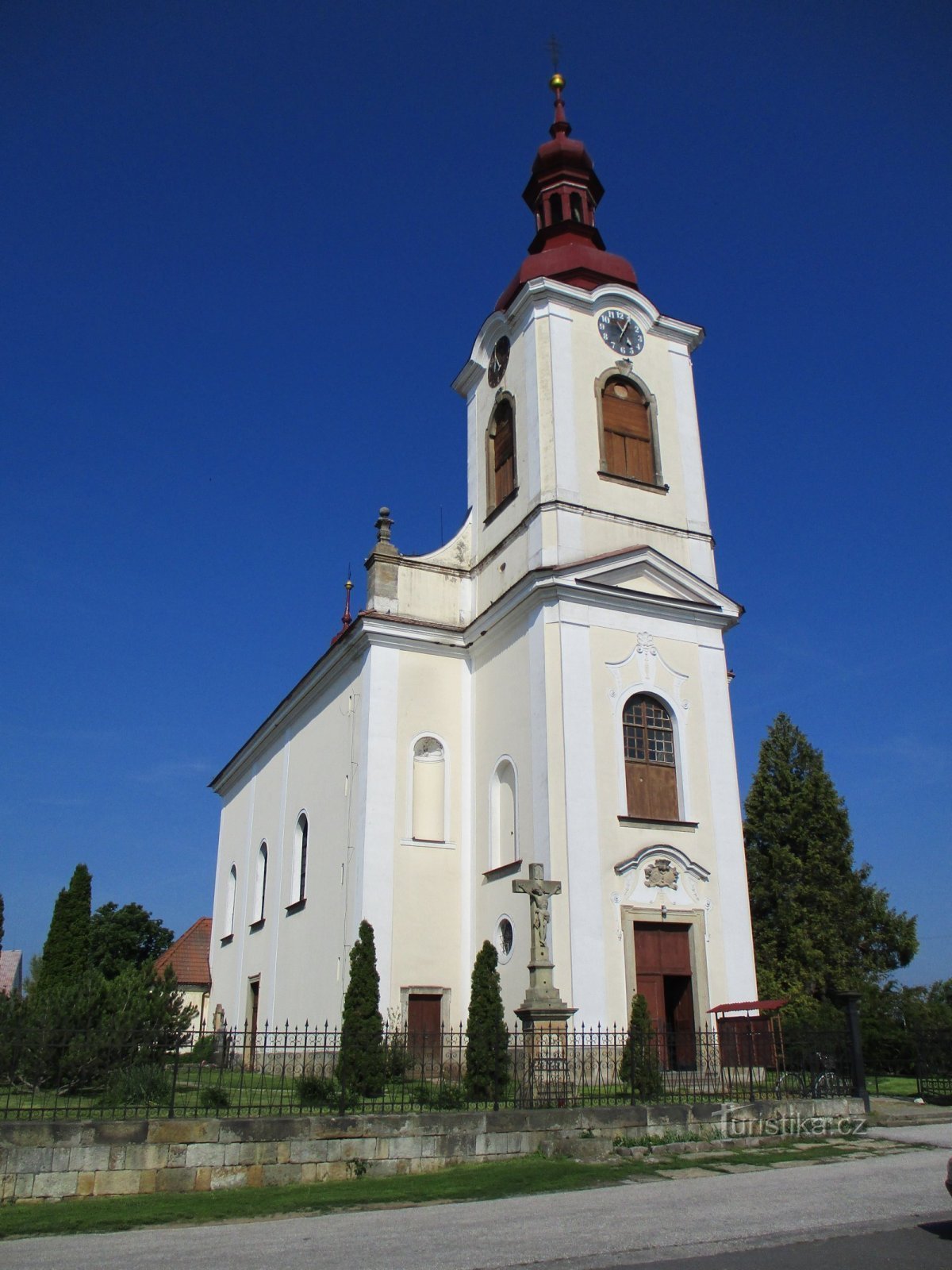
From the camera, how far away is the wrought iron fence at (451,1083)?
1210 centimetres

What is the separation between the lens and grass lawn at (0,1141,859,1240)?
899 cm

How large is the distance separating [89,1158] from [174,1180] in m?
0.90

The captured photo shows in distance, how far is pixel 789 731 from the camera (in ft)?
113

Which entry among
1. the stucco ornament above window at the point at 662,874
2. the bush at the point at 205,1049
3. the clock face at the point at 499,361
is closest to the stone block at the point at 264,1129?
the stucco ornament above window at the point at 662,874

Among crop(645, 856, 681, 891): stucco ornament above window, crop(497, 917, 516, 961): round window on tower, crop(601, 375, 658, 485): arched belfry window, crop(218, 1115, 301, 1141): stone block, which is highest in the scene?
crop(601, 375, 658, 485): arched belfry window

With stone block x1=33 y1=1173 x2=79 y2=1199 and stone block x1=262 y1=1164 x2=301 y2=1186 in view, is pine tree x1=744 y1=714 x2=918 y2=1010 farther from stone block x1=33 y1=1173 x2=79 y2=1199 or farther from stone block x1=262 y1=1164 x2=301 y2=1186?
stone block x1=33 y1=1173 x2=79 y2=1199

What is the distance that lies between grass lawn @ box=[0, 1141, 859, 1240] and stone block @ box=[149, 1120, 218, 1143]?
0.53 m

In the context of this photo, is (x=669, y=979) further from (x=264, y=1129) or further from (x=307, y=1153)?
(x=264, y=1129)

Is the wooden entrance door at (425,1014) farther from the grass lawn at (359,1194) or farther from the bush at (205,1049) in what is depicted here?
the bush at (205,1049)

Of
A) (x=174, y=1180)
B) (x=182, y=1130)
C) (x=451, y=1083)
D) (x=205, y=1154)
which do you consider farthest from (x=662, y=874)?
(x=174, y=1180)

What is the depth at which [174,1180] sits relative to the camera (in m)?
10.4

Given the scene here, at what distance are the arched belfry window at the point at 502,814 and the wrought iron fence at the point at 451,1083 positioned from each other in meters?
3.84

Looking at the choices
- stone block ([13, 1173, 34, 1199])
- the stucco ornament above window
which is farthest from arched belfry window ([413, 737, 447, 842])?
stone block ([13, 1173, 34, 1199])

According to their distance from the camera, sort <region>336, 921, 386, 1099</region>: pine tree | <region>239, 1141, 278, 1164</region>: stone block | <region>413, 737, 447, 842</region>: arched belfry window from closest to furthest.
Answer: <region>239, 1141, 278, 1164</region>: stone block → <region>336, 921, 386, 1099</region>: pine tree → <region>413, 737, 447, 842</region>: arched belfry window
